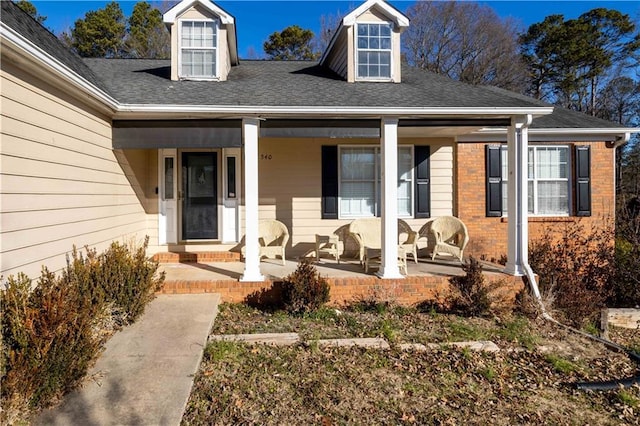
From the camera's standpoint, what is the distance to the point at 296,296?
5445mm

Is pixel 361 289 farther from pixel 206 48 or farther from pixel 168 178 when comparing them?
pixel 206 48

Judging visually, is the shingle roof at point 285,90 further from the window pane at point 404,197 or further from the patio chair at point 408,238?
the patio chair at point 408,238

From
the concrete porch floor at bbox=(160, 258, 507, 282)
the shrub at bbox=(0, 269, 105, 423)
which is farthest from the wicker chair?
the shrub at bbox=(0, 269, 105, 423)

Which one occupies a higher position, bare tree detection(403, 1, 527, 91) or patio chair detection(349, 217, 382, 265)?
bare tree detection(403, 1, 527, 91)

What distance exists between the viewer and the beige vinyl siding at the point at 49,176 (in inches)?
145

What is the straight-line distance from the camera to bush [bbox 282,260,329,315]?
5.44 meters

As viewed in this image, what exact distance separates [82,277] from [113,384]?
4.81 feet

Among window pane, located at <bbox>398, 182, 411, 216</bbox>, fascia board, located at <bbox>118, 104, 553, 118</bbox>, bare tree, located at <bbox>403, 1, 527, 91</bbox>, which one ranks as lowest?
window pane, located at <bbox>398, 182, 411, 216</bbox>

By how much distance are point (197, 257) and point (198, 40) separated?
402 cm

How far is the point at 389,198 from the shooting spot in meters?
6.09

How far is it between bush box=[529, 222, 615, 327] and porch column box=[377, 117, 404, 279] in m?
2.32

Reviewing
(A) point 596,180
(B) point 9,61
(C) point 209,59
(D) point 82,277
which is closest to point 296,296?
(D) point 82,277

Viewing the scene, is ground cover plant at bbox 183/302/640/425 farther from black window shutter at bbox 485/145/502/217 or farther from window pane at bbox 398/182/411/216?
black window shutter at bbox 485/145/502/217

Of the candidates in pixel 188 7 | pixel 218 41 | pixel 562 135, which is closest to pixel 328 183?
pixel 218 41
